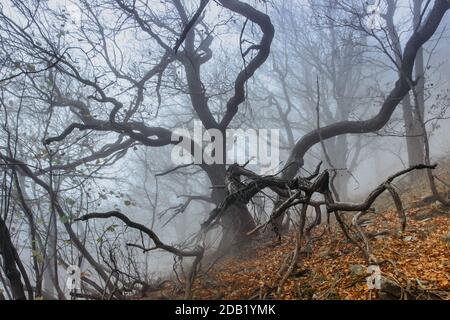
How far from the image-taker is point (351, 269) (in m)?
3.41

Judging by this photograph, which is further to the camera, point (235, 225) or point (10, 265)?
point (235, 225)

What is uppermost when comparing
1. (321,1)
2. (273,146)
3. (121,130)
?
(321,1)

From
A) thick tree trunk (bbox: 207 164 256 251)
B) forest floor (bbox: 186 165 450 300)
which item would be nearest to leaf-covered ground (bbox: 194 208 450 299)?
forest floor (bbox: 186 165 450 300)

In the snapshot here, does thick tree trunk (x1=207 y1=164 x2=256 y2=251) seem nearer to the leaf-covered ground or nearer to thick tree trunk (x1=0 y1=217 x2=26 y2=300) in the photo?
the leaf-covered ground

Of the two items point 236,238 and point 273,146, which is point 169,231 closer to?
point 273,146

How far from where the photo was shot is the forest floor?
307 centimetres

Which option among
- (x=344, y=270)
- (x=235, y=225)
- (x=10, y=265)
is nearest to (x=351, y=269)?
(x=344, y=270)

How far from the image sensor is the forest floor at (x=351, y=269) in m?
3.07

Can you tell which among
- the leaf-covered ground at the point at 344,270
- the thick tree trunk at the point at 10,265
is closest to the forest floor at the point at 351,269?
the leaf-covered ground at the point at 344,270

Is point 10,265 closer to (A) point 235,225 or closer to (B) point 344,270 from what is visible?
(B) point 344,270
